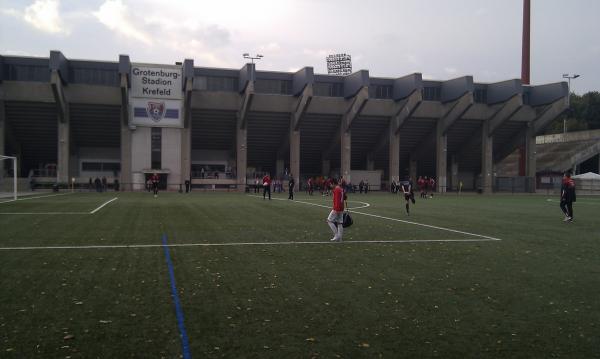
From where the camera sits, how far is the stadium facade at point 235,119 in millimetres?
50750

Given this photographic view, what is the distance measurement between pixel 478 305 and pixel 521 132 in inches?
2484

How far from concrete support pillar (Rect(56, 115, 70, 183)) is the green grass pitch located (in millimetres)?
39386

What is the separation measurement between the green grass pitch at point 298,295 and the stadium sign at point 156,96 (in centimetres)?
3998

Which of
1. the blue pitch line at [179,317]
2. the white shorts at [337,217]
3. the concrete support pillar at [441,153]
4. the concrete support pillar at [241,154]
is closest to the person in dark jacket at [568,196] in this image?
the white shorts at [337,217]

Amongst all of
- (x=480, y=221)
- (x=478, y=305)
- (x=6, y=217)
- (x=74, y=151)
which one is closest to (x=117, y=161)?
(x=74, y=151)

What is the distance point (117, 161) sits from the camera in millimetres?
58750

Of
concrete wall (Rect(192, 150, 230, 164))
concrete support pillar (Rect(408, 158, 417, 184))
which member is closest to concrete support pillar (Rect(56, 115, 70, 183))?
concrete wall (Rect(192, 150, 230, 164))

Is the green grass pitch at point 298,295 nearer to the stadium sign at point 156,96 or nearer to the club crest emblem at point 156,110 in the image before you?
the stadium sign at point 156,96

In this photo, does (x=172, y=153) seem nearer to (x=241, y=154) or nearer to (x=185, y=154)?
(x=185, y=154)

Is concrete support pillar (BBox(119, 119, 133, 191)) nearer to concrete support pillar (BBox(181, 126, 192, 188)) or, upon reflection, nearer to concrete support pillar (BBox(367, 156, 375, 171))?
concrete support pillar (BBox(181, 126, 192, 188))

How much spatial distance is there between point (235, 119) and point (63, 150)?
1773 centimetres

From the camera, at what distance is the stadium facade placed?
167 feet

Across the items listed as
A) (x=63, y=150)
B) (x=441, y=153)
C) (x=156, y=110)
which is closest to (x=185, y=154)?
(x=156, y=110)

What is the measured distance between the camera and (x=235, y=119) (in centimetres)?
5628
